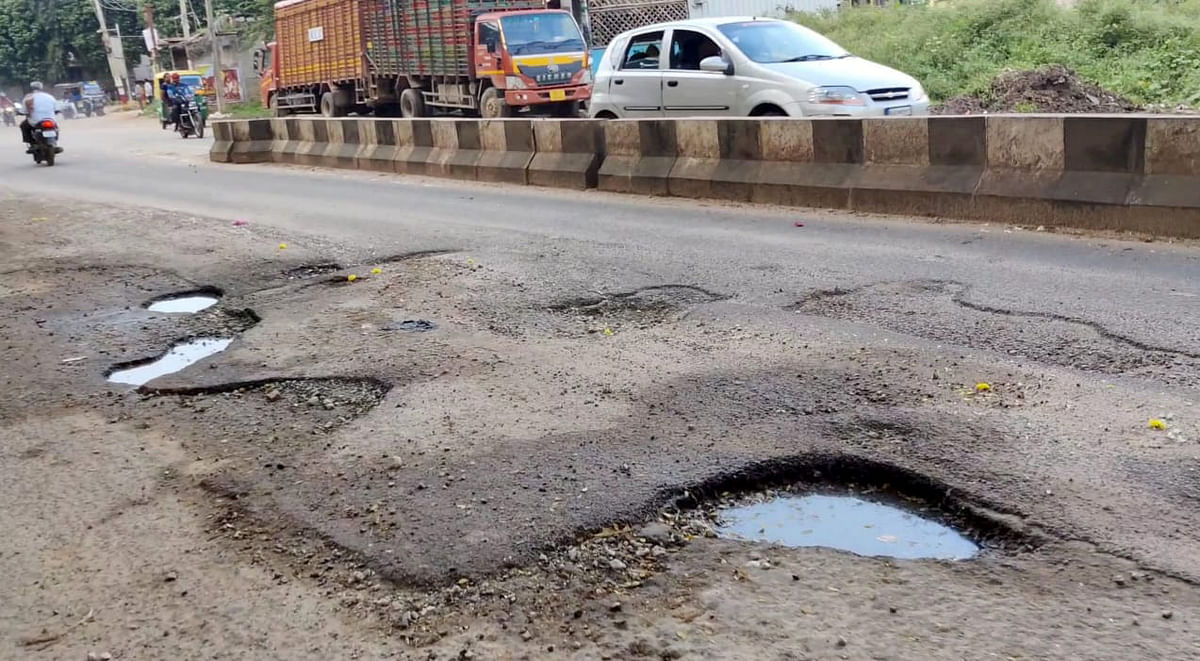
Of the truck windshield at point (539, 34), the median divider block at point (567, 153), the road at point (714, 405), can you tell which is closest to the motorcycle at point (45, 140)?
the truck windshield at point (539, 34)

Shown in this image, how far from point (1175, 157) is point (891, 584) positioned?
605 cm

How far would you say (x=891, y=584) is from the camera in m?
2.97

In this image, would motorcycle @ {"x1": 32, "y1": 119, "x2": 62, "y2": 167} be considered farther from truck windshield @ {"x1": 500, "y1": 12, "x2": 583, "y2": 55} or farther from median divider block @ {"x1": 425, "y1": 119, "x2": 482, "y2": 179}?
→ median divider block @ {"x1": 425, "y1": 119, "x2": 482, "y2": 179}

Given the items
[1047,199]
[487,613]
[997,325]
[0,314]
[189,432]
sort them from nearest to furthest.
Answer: [487,613] < [189,432] < [997,325] < [0,314] < [1047,199]

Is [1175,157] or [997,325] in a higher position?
[1175,157]

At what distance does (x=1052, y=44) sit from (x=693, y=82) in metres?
11.3

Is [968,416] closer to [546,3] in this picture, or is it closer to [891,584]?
[891,584]

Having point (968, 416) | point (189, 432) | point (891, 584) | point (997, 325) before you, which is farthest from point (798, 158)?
point (891, 584)

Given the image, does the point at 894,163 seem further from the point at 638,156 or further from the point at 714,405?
the point at 714,405

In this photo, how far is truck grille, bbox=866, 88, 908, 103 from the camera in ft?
37.1

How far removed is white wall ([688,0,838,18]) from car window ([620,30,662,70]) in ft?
46.2

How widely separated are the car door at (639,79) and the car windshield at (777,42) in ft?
3.32

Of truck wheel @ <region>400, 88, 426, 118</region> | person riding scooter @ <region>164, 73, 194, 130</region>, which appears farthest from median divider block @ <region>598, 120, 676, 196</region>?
person riding scooter @ <region>164, 73, 194, 130</region>

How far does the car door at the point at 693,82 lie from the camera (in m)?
12.2
